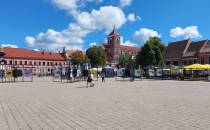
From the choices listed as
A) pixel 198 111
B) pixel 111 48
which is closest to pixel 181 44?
pixel 111 48

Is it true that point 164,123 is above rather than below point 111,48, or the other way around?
below

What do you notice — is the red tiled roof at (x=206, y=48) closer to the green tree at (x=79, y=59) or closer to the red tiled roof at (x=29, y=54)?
the green tree at (x=79, y=59)

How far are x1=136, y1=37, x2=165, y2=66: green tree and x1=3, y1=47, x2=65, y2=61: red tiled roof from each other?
60.4m

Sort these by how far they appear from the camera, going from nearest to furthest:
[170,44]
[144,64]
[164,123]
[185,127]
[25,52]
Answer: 1. [185,127]
2. [164,123]
3. [144,64]
4. [170,44]
5. [25,52]

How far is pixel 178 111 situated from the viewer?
1105 centimetres

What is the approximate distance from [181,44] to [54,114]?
305ft

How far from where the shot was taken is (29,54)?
410 feet

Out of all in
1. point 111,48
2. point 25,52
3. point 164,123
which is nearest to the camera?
point 164,123

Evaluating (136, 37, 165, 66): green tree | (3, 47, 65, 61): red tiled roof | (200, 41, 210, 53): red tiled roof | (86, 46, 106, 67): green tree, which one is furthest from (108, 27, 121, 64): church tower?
(136, 37, 165, 66): green tree

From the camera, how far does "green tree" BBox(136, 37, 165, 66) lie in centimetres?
7485

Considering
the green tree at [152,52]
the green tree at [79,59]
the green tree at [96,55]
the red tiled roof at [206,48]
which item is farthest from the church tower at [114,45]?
the green tree at [152,52]

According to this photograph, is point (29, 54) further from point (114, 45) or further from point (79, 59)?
point (114, 45)

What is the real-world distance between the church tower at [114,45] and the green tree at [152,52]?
86221 millimetres

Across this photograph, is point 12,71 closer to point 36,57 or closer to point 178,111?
point 178,111
